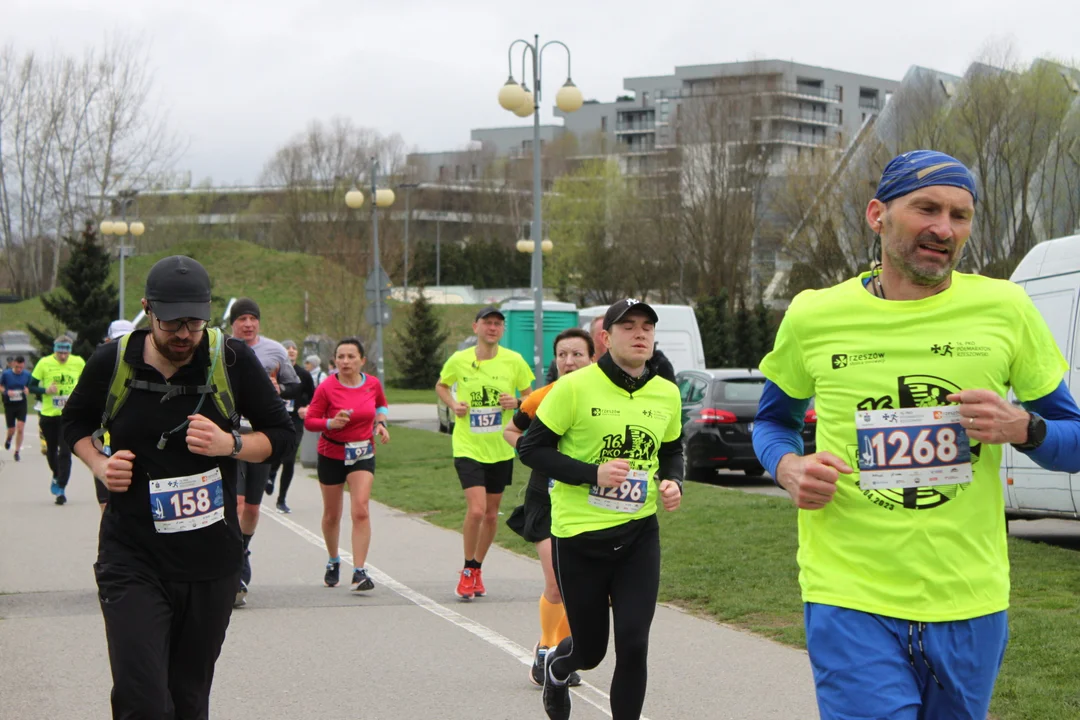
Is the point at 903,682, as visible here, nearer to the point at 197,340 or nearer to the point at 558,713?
the point at 197,340

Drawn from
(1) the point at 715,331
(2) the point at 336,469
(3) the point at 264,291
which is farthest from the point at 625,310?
(3) the point at 264,291

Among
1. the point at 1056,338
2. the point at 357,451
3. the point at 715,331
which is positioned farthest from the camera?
the point at 715,331

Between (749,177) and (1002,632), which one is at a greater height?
(749,177)

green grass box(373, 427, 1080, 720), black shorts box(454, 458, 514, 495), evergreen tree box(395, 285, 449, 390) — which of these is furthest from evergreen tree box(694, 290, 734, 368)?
A: black shorts box(454, 458, 514, 495)

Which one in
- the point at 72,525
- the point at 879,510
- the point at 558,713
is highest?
the point at 879,510

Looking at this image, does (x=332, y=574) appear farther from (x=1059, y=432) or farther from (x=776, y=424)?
(x=1059, y=432)

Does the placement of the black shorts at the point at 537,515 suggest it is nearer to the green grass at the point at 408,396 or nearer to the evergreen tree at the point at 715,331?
the green grass at the point at 408,396

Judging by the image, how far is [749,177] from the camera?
64.4 metres

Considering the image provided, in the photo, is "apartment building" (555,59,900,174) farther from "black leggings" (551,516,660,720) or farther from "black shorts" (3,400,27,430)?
"black leggings" (551,516,660,720)

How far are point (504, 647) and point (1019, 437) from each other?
17.8 feet

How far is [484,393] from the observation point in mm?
10297

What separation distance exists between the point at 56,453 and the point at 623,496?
1386 centimetres

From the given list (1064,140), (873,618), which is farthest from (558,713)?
(1064,140)

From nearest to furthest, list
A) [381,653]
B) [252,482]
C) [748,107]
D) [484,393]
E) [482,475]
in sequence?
[381,653] < [252,482] < [482,475] < [484,393] < [748,107]
